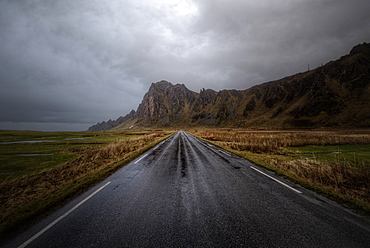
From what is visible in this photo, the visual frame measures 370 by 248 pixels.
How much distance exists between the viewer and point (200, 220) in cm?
349

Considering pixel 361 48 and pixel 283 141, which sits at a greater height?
pixel 361 48

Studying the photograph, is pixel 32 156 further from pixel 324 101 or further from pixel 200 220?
pixel 324 101

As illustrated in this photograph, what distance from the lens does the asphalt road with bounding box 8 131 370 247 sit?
2.85 metres

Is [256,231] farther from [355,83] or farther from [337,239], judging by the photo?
[355,83]

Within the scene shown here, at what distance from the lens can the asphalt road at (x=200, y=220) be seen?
2.85 m

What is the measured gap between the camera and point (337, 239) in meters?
2.83

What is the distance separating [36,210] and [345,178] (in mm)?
12705

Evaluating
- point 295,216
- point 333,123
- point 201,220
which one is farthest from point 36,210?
point 333,123

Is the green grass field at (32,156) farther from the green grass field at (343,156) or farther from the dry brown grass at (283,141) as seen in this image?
the green grass field at (343,156)

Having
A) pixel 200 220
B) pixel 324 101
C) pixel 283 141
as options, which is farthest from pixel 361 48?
pixel 200 220

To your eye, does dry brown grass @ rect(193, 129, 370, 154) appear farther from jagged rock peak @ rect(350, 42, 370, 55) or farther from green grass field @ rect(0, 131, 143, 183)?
jagged rock peak @ rect(350, 42, 370, 55)

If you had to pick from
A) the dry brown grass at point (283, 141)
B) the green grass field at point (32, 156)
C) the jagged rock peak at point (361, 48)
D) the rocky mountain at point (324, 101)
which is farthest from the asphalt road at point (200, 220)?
the jagged rock peak at point (361, 48)

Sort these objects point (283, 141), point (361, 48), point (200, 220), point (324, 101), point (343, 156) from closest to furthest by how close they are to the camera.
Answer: point (200, 220), point (343, 156), point (283, 141), point (324, 101), point (361, 48)

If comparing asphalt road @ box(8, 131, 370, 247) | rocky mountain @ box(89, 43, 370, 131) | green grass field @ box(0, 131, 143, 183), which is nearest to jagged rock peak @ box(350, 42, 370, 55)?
rocky mountain @ box(89, 43, 370, 131)
